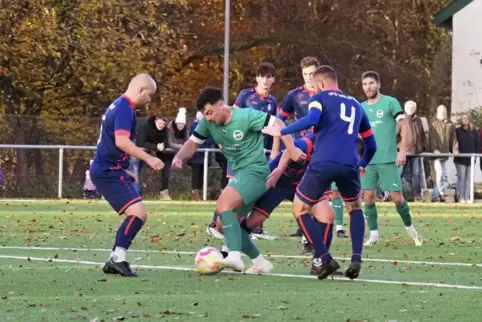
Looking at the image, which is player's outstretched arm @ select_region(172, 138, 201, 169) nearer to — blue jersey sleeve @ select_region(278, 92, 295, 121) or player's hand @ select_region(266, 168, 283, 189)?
player's hand @ select_region(266, 168, 283, 189)

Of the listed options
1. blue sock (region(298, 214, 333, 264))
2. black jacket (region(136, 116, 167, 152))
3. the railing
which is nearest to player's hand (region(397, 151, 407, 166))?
blue sock (region(298, 214, 333, 264))

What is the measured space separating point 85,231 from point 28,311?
33.0ft

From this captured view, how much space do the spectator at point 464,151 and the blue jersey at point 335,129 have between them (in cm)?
2108

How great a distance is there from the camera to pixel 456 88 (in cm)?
5116

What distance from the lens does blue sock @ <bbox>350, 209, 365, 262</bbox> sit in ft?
41.0

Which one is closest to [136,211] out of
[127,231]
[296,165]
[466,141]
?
[127,231]

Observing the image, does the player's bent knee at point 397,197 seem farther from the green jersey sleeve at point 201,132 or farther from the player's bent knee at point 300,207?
the player's bent knee at point 300,207

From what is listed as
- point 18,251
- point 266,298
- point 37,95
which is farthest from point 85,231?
A: point 37,95

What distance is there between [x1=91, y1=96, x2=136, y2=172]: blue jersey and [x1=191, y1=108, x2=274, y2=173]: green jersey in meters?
0.73

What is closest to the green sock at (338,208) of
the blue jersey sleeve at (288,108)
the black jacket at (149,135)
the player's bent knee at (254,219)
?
the blue jersey sleeve at (288,108)

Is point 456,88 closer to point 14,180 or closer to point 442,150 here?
point 442,150

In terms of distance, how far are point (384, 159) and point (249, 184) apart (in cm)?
513

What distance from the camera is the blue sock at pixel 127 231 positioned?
1280cm

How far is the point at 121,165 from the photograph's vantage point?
1308 centimetres
